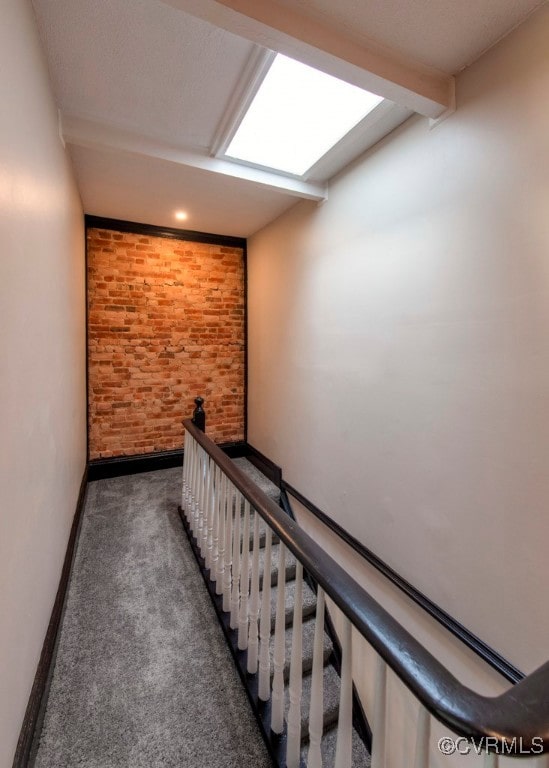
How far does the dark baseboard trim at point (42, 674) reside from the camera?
3.42ft

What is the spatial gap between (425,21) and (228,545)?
2404 millimetres

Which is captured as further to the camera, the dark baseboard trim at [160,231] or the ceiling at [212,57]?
the dark baseboard trim at [160,231]

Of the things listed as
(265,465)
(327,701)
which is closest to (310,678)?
(327,701)

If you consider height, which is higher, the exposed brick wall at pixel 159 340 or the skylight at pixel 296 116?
the skylight at pixel 296 116

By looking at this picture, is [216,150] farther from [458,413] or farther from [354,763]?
[354,763]

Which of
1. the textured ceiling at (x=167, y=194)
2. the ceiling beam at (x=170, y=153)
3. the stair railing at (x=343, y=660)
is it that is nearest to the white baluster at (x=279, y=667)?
the stair railing at (x=343, y=660)

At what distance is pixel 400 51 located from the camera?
142 centimetres

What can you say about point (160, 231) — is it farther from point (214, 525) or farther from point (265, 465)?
point (214, 525)

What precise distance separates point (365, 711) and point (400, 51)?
3378mm

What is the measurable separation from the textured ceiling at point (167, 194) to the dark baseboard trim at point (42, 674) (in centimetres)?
A: 246

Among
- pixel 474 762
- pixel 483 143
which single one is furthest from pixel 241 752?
pixel 483 143

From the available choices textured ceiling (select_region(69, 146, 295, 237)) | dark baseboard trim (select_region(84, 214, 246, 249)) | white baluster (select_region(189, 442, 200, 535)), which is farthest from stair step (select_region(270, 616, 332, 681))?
dark baseboard trim (select_region(84, 214, 246, 249))

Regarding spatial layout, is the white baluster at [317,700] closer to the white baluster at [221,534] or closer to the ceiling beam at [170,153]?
the white baluster at [221,534]

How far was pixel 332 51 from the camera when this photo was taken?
51.6 inches
